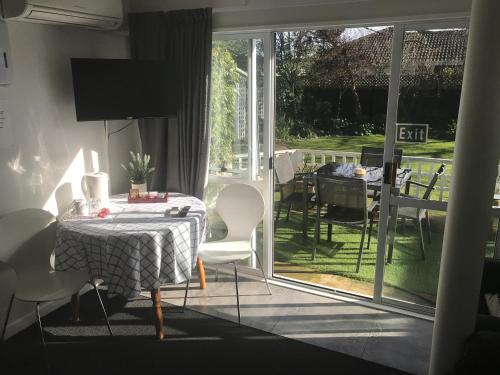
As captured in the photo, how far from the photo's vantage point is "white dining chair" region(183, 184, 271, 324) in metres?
3.30

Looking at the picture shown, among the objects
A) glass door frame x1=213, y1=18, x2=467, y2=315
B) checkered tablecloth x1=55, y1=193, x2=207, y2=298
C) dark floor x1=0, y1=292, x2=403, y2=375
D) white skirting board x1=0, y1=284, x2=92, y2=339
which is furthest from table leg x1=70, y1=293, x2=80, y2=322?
glass door frame x1=213, y1=18, x2=467, y2=315

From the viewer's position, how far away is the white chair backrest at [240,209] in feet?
11.2

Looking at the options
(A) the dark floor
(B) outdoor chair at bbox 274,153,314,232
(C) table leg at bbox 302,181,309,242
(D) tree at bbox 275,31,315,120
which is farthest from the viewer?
(B) outdoor chair at bbox 274,153,314,232

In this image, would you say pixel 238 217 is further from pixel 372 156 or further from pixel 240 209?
pixel 372 156

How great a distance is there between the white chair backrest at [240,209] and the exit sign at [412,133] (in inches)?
44.6

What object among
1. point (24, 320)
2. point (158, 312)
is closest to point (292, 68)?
point (158, 312)

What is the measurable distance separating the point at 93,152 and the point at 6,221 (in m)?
1.02

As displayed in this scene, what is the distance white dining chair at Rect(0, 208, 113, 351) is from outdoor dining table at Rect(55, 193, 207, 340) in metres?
0.10

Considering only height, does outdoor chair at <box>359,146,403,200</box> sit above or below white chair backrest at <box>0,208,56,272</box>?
above

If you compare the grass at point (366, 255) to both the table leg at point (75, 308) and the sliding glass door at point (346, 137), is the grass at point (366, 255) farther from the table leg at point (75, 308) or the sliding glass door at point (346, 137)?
the table leg at point (75, 308)

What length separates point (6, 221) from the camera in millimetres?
2756

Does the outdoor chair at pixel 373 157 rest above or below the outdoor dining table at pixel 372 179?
above

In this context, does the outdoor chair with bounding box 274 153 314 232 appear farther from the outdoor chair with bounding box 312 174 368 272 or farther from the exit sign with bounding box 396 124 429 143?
the exit sign with bounding box 396 124 429 143

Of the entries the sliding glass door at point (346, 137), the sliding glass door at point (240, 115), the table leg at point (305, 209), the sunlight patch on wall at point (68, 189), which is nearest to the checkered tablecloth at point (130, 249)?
the sunlight patch on wall at point (68, 189)
